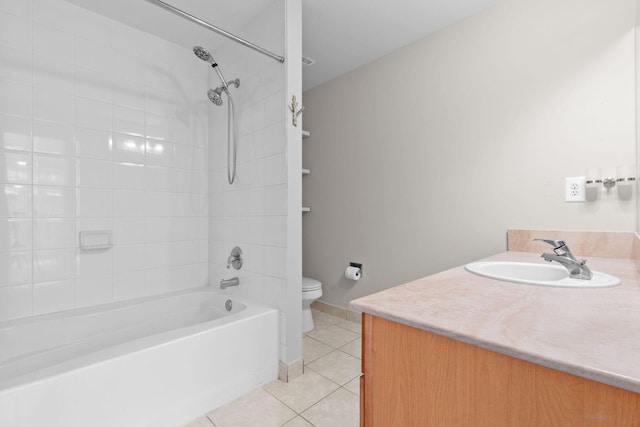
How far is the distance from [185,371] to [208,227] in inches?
47.1

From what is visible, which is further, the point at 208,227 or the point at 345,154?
the point at 345,154

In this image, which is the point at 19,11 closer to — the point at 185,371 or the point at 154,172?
the point at 154,172

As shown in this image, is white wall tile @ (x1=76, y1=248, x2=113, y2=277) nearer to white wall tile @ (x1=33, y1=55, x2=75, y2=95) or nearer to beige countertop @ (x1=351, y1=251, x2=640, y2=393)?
white wall tile @ (x1=33, y1=55, x2=75, y2=95)

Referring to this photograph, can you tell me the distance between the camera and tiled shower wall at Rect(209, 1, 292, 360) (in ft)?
5.49

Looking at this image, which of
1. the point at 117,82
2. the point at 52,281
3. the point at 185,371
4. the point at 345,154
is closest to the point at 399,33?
the point at 345,154

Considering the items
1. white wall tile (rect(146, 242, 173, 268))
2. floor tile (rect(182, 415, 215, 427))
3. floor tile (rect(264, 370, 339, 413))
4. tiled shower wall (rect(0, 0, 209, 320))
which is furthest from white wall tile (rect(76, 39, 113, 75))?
floor tile (rect(264, 370, 339, 413))

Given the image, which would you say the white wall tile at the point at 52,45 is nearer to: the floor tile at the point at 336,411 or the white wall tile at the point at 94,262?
the white wall tile at the point at 94,262

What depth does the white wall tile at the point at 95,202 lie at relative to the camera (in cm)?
172

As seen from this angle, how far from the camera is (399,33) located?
2.01 m

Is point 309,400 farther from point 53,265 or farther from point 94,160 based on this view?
point 94,160

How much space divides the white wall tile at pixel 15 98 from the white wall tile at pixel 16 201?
1.29 feet

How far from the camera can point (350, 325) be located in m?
2.40

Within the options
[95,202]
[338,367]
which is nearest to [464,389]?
[338,367]

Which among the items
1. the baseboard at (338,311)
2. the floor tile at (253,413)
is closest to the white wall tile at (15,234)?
the floor tile at (253,413)
